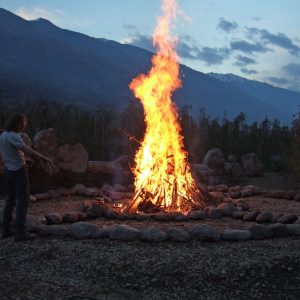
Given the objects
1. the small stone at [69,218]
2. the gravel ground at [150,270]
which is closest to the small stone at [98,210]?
the small stone at [69,218]

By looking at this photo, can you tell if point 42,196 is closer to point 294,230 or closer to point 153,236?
point 153,236

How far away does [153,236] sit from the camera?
8008mm

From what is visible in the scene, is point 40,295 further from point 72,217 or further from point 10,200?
point 72,217

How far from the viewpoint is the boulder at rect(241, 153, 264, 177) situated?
67.1 feet

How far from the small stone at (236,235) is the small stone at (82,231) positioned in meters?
2.04

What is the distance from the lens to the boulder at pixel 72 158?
1478cm

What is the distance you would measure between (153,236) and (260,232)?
1.74 meters

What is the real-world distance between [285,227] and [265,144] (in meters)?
17.3

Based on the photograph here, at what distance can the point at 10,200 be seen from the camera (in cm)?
856

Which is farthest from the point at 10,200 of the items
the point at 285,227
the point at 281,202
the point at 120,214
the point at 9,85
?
the point at 9,85

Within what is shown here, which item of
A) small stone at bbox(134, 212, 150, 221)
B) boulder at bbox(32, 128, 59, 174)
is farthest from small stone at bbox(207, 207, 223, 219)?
boulder at bbox(32, 128, 59, 174)

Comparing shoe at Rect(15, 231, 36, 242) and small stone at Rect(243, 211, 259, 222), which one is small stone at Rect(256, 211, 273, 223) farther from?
shoe at Rect(15, 231, 36, 242)

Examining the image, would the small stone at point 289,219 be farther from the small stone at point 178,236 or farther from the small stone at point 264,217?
the small stone at point 178,236

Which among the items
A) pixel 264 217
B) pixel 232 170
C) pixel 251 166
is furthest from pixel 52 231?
pixel 251 166
